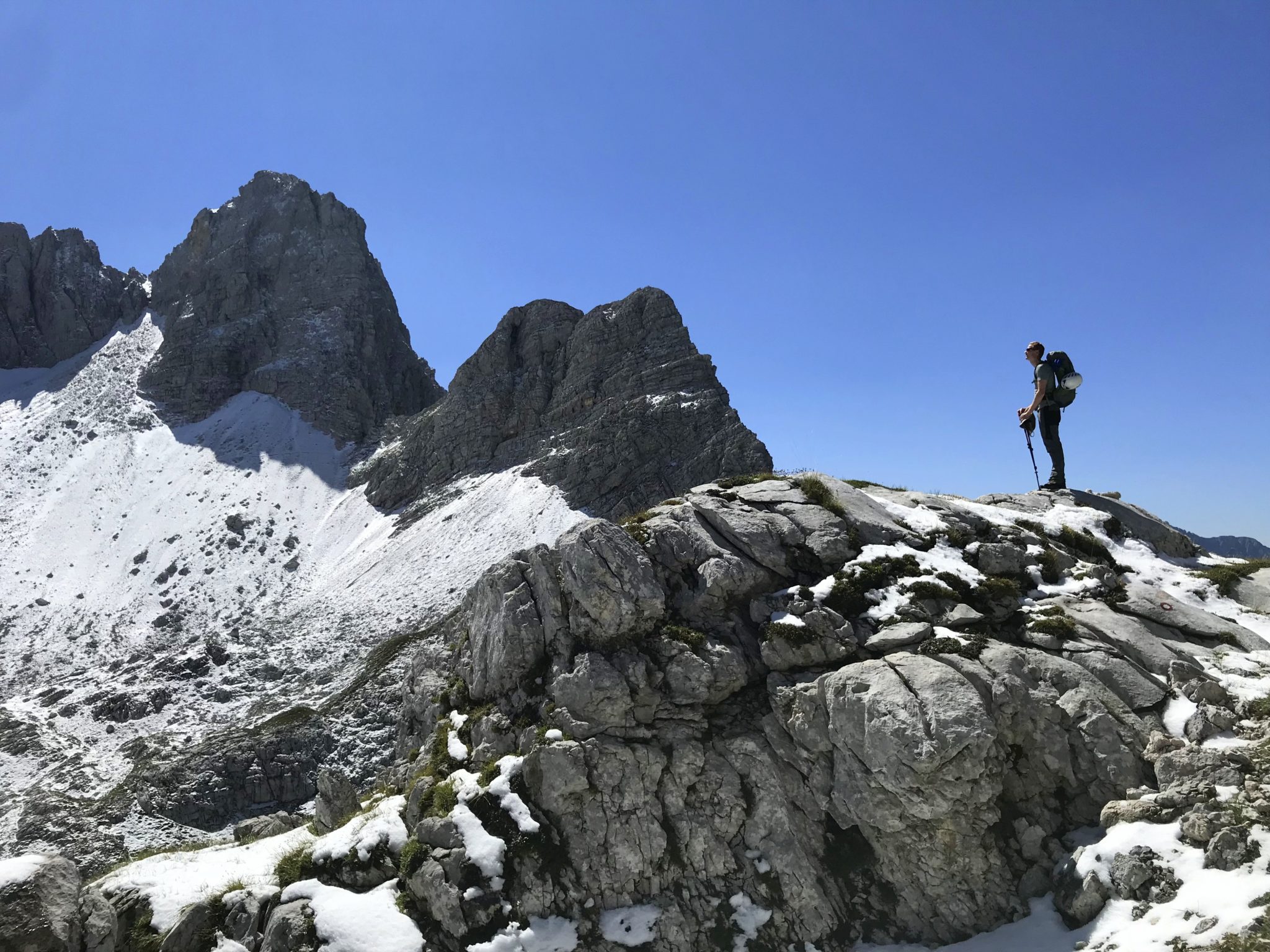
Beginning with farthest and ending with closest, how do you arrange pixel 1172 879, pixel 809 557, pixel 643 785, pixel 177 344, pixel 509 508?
pixel 177 344, pixel 509 508, pixel 809 557, pixel 643 785, pixel 1172 879

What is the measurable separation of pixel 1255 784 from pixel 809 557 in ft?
31.0

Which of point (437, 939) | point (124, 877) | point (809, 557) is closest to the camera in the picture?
point (437, 939)

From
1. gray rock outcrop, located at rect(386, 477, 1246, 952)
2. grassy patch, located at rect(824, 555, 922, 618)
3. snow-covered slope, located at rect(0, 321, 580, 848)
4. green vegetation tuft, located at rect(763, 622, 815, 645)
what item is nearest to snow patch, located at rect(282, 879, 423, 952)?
gray rock outcrop, located at rect(386, 477, 1246, 952)

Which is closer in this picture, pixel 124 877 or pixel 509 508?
pixel 124 877

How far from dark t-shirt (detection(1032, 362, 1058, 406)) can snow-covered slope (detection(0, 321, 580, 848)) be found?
3786 cm

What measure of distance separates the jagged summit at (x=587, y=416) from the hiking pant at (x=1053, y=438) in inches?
1312

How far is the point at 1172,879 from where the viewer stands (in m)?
11.1

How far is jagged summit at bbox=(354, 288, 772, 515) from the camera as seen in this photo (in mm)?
60688

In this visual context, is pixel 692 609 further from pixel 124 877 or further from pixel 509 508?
pixel 509 508

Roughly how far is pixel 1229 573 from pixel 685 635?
14.0 metres

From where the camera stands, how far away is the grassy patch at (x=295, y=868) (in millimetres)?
13914

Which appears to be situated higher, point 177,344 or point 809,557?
point 177,344

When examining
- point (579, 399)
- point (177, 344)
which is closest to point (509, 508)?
point (579, 399)

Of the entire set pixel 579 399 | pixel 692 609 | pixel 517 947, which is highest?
pixel 579 399
